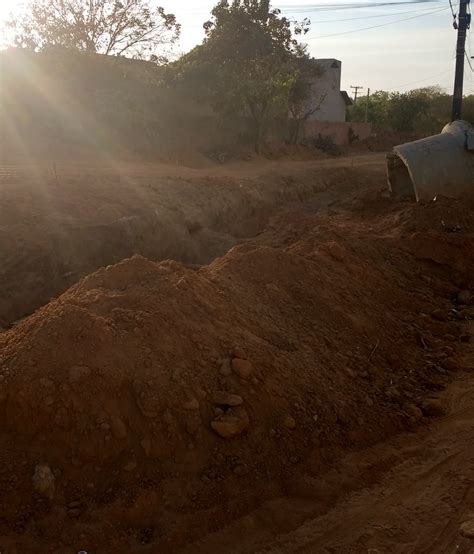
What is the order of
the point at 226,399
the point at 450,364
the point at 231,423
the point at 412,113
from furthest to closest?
the point at 412,113 → the point at 450,364 → the point at 226,399 → the point at 231,423

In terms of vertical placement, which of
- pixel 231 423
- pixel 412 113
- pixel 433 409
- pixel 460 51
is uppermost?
pixel 460 51

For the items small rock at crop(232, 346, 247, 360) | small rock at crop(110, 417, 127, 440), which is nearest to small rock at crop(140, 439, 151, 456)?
small rock at crop(110, 417, 127, 440)

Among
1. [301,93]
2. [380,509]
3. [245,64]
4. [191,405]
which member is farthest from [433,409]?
[301,93]

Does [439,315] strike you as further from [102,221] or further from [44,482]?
[102,221]

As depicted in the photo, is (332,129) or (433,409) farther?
(332,129)

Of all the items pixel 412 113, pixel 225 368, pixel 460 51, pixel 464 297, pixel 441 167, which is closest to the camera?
pixel 225 368

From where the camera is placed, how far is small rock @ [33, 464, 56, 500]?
328 centimetres

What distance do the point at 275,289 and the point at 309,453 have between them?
2.02 metres

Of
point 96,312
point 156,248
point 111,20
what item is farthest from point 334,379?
point 111,20

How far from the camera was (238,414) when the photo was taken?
3855 millimetres

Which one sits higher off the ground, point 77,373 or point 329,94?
point 329,94

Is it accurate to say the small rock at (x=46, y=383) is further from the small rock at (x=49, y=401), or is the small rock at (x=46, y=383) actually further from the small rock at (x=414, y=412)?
the small rock at (x=414, y=412)

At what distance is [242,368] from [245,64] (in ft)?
63.0

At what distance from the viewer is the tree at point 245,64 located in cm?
1989
